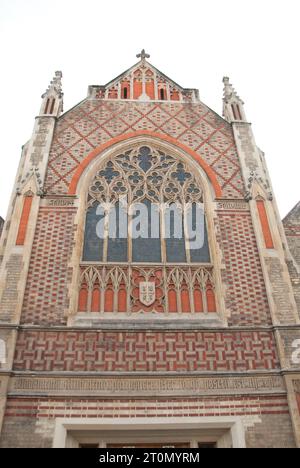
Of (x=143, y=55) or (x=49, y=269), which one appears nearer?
(x=49, y=269)

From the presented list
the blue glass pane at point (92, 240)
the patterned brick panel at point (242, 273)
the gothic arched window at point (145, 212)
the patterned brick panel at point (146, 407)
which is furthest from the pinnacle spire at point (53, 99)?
the patterned brick panel at point (146, 407)

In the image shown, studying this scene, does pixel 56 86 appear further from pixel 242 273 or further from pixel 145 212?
pixel 242 273

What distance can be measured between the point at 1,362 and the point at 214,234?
5.32 metres

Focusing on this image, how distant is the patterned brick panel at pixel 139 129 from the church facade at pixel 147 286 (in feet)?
0.16

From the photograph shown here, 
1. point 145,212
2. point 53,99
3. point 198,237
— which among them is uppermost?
point 53,99

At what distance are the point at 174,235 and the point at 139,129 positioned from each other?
371 centimetres

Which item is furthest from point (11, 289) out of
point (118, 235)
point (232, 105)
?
point (232, 105)

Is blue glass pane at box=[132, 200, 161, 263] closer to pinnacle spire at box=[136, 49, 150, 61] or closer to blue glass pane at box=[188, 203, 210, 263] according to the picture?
blue glass pane at box=[188, 203, 210, 263]

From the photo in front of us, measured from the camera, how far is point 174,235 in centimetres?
972

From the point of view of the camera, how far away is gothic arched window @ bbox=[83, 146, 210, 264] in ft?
30.7

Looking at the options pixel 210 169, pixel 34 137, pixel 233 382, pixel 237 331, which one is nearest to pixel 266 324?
pixel 237 331

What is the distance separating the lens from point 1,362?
7.20 meters

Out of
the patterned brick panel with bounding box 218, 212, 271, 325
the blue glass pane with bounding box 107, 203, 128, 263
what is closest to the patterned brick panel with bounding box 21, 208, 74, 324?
the blue glass pane with bounding box 107, 203, 128, 263

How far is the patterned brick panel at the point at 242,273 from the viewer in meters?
8.27
